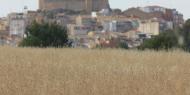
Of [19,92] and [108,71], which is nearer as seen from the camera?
[19,92]

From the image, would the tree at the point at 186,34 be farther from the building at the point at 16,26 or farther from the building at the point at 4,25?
the building at the point at 4,25

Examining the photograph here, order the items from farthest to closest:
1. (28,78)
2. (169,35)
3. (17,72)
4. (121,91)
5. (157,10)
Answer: (157,10)
(169,35)
(17,72)
(28,78)
(121,91)

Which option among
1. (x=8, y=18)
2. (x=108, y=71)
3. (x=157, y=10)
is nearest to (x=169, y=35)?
(x=108, y=71)

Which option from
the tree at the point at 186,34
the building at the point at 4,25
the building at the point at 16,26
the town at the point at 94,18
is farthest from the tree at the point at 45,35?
the building at the point at 4,25

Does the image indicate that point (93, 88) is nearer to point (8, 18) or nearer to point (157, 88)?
point (157, 88)

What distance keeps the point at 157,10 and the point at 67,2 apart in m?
23.2

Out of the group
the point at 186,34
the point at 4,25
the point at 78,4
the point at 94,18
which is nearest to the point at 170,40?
the point at 186,34

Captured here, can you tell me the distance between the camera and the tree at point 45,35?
27656 millimetres

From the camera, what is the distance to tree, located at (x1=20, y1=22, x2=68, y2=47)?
2766cm

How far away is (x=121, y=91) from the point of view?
6117mm

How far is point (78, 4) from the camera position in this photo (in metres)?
160

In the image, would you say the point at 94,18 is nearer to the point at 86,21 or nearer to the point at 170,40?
the point at 86,21

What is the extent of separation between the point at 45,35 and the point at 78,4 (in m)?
131

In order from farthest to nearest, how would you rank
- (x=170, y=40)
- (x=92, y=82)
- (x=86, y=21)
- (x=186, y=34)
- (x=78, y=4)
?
1. (x=78, y=4)
2. (x=86, y=21)
3. (x=186, y=34)
4. (x=170, y=40)
5. (x=92, y=82)
